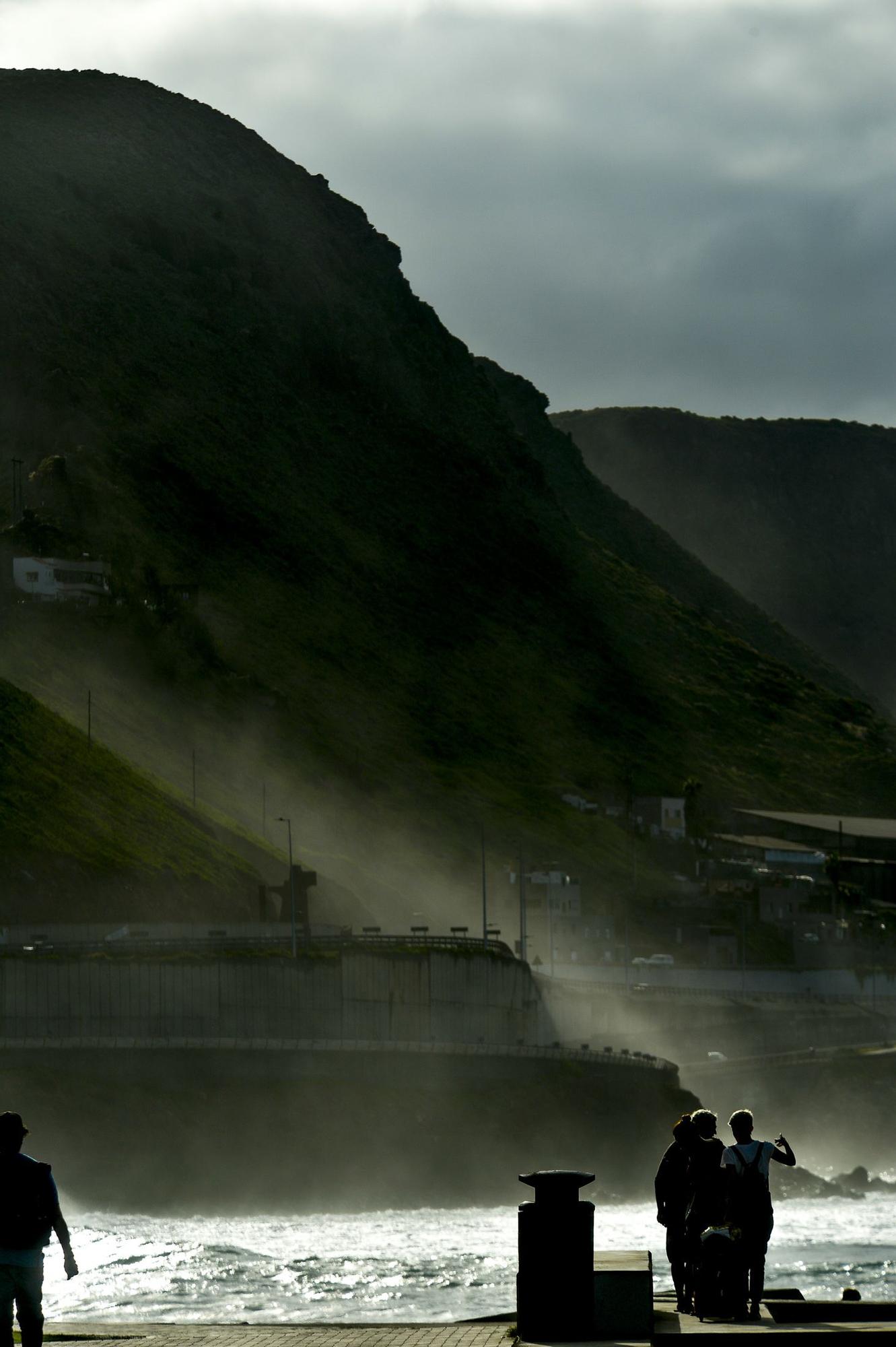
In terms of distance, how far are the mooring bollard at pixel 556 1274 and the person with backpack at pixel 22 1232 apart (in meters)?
4.08

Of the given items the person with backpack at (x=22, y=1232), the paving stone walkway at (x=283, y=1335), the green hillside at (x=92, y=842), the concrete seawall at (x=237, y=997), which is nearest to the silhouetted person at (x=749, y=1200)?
the paving stone walkway at (x=283, y=1335)

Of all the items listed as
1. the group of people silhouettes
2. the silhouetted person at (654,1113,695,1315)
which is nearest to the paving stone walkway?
the silhouetted person at (654,1113,695,1315)

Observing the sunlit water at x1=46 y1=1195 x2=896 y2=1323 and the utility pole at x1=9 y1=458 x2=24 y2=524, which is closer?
the sunlit water at x1=46 y1=1195 x2=896 y2=1323

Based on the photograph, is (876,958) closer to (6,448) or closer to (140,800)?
(140,800)

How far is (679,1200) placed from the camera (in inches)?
853

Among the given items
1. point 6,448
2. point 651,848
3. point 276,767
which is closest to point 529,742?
point 651,848

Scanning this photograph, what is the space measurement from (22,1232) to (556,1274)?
478 cm

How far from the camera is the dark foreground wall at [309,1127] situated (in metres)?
74.7

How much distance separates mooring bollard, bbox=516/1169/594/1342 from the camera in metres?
18.7

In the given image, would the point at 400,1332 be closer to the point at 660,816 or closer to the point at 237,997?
the point at 237,997

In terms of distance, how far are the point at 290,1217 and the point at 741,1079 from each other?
43.2 meters

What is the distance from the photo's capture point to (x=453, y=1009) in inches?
3580

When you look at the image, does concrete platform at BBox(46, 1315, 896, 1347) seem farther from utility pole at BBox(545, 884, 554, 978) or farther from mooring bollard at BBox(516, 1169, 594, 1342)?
utility pole at BBox(545, 884, 554, 978)

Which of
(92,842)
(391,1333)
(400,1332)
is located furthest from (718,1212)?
(92,842)
